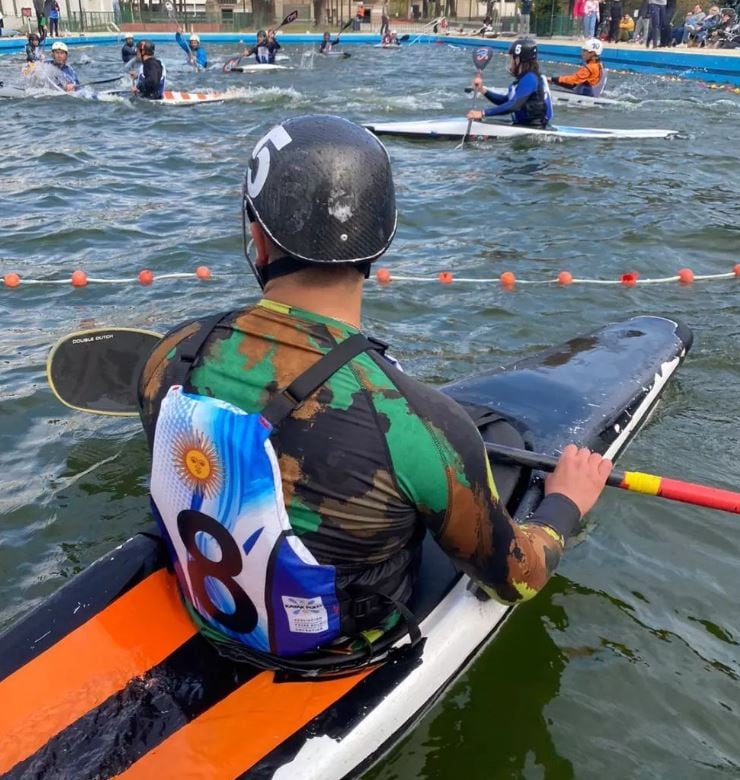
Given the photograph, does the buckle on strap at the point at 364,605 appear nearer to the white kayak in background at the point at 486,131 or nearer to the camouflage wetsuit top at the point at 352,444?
the camouflage wetsuit top at the point at 352,444

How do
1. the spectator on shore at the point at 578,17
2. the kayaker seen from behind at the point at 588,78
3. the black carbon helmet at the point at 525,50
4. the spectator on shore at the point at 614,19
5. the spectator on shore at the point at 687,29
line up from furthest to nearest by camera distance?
the spectator on shore at the point at 578,17 → the spectator on shore at the point at 614,19 → the spectator on shore at the point at 687,29 → the kayaker seen from behind at the point at 588,78 → the black carbon helmet at the point at 525,50

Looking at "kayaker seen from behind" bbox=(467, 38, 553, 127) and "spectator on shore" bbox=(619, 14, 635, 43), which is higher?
"spectator on shore" bbox=(619, 14, 635, 43)

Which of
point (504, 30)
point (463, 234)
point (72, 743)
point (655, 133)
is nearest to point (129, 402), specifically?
point (72, 743)

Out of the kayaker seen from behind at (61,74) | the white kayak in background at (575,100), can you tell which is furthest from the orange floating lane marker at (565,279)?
the kayaker seen from behind at (61,74)

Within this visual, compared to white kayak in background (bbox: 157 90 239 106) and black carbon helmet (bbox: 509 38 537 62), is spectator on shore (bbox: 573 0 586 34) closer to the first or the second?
white kayak in background (bbox: 157 90 239 106)

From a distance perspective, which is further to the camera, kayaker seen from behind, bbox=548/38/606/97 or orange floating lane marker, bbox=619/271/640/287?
kayaker seen from behind, bbox=548/38/606/97

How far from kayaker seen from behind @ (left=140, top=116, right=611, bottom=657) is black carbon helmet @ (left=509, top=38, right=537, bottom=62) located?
428 inches

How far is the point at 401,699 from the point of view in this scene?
87.7 inches

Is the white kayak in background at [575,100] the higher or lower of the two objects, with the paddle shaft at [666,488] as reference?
higher

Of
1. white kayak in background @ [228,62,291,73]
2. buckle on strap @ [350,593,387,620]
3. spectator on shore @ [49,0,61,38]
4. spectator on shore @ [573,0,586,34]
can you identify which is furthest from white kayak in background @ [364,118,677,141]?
spectator on shore @ [49,0,61,38]

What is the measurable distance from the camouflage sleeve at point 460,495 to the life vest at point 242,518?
211 mm

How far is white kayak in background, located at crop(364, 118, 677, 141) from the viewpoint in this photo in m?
12.3

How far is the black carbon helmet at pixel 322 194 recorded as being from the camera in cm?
176

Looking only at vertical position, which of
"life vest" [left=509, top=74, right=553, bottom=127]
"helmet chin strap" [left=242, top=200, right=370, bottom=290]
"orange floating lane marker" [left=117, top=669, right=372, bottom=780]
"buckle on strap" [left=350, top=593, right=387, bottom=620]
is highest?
"helmet chin strap" [left=242, top=200, right=370, bottom=290]
